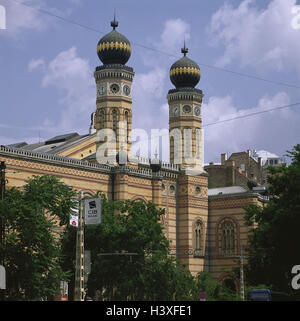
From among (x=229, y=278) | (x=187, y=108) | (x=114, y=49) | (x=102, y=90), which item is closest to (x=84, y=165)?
(x=102, y=90)

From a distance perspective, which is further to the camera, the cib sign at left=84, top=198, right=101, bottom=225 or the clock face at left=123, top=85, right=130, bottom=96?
the clock face at left=123, top=85, right=130, bottom=96

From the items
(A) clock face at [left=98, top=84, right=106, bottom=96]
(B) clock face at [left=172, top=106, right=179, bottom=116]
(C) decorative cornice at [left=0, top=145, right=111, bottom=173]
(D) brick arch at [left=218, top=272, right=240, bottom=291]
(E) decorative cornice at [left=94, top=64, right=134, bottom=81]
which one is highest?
(E) decorative cornice at [left=94, top=64, right=134, bottom=81]

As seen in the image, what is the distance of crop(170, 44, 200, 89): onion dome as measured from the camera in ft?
164

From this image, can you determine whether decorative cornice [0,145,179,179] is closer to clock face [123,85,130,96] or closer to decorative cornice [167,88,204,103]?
clock face [123,85,130,96]

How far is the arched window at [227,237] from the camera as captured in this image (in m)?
48.2

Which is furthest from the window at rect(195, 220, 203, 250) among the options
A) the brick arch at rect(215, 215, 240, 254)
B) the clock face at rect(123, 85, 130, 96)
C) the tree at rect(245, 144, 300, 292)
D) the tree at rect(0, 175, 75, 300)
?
the tree at rect(0, 175, 75, 300)

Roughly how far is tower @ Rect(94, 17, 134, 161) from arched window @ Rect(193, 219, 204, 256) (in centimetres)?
757

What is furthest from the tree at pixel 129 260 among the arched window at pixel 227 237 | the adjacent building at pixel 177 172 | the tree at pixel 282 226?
the arched window at pixel 227 237

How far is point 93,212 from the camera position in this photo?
61.1 ft

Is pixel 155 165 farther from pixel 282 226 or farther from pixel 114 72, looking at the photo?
pixel 282 226

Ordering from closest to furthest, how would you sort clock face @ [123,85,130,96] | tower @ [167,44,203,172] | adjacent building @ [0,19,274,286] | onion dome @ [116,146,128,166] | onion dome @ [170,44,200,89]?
onion dome @ [116,146,128,166] < adjacent building @ [0,19,274,286] < clock face @ [123,85,130,96] < tower @ [167,44,203,172] < onion dome @ [170,44,200,89]

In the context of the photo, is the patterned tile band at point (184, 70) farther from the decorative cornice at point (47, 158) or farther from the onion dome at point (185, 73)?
the decorative cornice at point (47, 158)

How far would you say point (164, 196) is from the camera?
45750 millimetres
